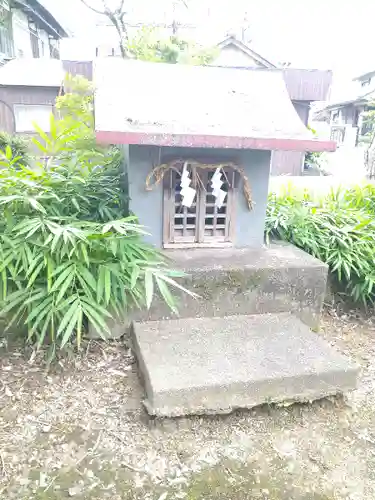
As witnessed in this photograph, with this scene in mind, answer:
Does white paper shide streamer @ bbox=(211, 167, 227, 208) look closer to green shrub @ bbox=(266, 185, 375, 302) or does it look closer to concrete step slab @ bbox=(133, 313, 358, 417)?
green shrub @ bbox=(266, 185, 375, 302)

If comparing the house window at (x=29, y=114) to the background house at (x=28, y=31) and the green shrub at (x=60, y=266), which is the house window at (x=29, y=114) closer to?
the background house at (x=28, y=31)

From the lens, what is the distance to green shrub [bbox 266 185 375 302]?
4.31 m

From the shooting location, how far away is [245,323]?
3541 millimetres

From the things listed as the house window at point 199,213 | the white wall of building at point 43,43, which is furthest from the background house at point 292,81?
the house window at point 199,213

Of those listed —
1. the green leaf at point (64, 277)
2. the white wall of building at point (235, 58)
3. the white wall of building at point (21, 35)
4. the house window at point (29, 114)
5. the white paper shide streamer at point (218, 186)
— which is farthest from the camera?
the white wall of building at point (235, 58)

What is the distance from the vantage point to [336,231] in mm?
4578

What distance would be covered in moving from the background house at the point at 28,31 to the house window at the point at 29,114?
5.23ft

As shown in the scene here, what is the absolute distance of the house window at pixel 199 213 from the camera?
387 centimetres

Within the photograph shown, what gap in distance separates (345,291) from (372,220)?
0.97 m

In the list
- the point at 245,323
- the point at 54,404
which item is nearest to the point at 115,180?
the point at 245,323

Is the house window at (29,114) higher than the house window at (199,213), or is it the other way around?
the house window at (29,114)

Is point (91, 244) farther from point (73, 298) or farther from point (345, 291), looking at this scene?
point (345, 291)

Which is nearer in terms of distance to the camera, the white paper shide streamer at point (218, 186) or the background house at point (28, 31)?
the white paper shide streamer at point (218, 186)

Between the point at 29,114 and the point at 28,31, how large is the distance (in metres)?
4.16
